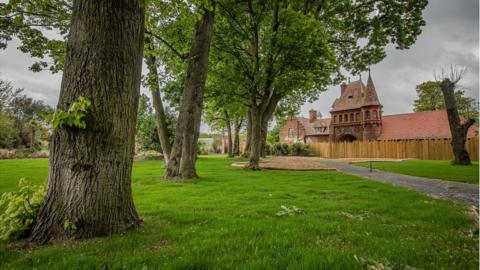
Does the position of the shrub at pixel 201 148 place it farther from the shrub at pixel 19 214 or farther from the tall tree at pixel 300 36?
the shrub at pixel 19 214

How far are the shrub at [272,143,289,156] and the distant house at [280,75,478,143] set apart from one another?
228 inches

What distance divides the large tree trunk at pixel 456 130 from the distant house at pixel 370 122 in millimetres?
19963

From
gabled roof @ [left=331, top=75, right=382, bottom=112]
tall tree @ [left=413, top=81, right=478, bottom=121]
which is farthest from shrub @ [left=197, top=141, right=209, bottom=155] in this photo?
tall tree @ [left=413, top=81, right=478, bottom=121]

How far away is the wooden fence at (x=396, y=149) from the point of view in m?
24.7

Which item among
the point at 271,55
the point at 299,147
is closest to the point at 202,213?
the point at 271,55

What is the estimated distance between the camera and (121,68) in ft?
9.90

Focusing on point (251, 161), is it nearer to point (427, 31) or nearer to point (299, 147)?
point (427, 31)

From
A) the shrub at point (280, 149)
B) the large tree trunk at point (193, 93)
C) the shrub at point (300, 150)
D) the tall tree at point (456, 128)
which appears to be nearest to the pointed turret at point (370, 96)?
the shrub at point (300, 150)

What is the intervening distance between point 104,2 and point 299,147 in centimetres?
3646

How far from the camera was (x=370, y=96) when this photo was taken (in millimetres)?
39219

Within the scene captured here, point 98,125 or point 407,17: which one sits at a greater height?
point 407,17

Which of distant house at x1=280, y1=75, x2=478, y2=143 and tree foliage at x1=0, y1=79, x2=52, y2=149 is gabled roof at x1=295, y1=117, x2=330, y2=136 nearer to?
distant house at x1=280, y1=75, x2=478, y2=143

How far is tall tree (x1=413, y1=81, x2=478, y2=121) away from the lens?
37.9 m

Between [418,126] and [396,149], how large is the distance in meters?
11.3
